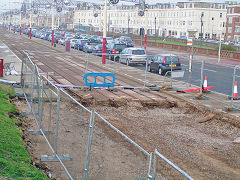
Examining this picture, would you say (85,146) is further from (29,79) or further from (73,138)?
(29,79)

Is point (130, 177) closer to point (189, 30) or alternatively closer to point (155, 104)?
point (155, 104)

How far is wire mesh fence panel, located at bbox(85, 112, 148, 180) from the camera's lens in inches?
218

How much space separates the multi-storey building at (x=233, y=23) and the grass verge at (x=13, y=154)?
3358 inches

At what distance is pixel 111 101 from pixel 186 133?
4.67m

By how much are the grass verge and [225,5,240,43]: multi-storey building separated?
85.3m

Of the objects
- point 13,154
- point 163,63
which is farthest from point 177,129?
point 163,63

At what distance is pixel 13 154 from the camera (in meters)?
8.79

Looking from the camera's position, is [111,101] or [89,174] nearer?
[89,174]

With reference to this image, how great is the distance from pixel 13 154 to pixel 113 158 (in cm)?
335

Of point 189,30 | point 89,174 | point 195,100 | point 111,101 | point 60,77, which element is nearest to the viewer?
point 89,174

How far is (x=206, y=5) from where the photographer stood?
11525cm

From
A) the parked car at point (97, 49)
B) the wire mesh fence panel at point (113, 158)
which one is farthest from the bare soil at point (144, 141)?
the parked car at point (97, 49)

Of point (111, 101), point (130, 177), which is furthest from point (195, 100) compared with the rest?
point (130, 177)

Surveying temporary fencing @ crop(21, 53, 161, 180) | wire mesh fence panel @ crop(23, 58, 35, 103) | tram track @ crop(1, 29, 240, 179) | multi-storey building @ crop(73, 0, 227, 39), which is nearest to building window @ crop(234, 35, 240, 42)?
multi-storey building @ crop(73, 0, 227, 39)
